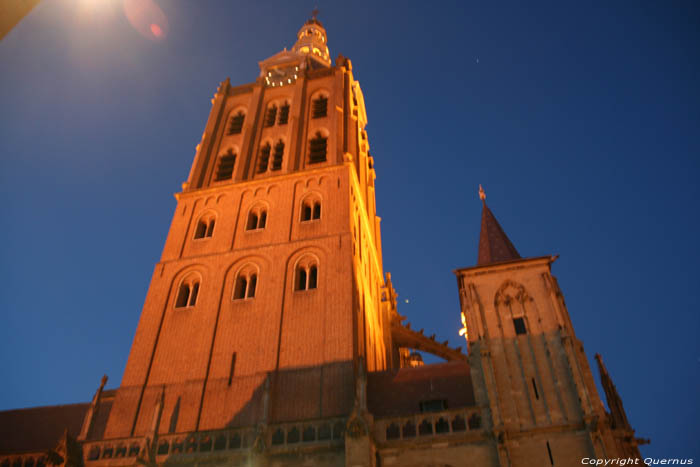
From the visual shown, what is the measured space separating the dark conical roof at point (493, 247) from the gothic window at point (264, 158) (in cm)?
1401

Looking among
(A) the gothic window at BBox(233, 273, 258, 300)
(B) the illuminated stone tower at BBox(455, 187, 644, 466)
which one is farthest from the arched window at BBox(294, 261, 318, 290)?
(B) the illuminated stone tower at BBox(455, 187, 644, 466)

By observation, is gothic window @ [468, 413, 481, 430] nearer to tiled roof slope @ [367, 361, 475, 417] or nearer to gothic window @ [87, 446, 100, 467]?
tiled roof slope @ [367, 361, 475, 417]

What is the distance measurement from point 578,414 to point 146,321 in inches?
726

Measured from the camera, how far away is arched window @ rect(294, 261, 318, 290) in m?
25.0

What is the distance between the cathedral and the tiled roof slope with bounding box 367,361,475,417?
74 mm

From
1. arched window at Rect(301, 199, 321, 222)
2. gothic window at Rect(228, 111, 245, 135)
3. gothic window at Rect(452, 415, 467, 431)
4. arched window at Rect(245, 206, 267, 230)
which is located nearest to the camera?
gothic window at Rect(452, 415, 467, 431)

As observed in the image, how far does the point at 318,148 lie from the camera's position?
110 feet

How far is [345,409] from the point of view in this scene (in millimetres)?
19844

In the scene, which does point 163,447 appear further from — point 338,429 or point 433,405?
point 433,405

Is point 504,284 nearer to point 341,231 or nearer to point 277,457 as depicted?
point 341,231

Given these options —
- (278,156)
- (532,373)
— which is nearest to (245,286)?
(278,156)

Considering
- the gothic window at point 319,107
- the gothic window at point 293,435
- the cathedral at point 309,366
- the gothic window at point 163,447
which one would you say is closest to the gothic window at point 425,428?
the cathedral at point 309,366

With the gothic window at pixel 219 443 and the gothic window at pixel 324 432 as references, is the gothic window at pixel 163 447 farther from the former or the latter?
the gothic window at pixel 324 432

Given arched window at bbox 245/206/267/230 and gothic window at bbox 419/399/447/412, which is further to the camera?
arched window at bbox 245/206/267/230
